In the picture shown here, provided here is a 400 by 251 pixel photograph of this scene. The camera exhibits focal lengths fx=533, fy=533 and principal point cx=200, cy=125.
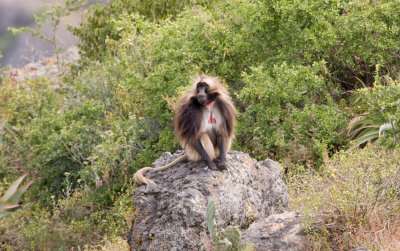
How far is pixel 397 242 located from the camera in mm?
5324

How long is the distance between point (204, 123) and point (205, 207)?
4.40ft

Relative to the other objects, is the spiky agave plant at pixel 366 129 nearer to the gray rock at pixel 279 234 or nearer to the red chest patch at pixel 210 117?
the red chest patch at pixel 210 117

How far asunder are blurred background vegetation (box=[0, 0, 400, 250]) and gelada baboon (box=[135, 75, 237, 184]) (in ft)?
5.95

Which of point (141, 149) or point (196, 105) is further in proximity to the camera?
point (141, 149)

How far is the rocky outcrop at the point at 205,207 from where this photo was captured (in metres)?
5.82

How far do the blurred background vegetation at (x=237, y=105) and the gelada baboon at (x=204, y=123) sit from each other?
1.81 m

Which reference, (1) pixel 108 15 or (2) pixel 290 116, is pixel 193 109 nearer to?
(2) pixel 290 116

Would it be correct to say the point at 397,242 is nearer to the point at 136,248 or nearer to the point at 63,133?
the point at 136,248

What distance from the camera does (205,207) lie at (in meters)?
5.98

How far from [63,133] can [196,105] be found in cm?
555

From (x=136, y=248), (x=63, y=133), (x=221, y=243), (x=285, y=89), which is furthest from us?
(x=63, y=133)

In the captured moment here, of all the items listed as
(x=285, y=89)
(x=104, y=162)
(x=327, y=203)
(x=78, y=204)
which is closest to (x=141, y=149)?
(x=104, y=162)

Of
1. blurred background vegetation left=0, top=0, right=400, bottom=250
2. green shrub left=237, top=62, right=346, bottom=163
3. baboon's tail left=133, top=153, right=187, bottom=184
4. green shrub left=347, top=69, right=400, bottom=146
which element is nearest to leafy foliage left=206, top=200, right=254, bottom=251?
baboon's tail left=133, top=153, right=187, bottom=184

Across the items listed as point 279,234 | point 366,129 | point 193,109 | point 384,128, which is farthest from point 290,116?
point 279,234
